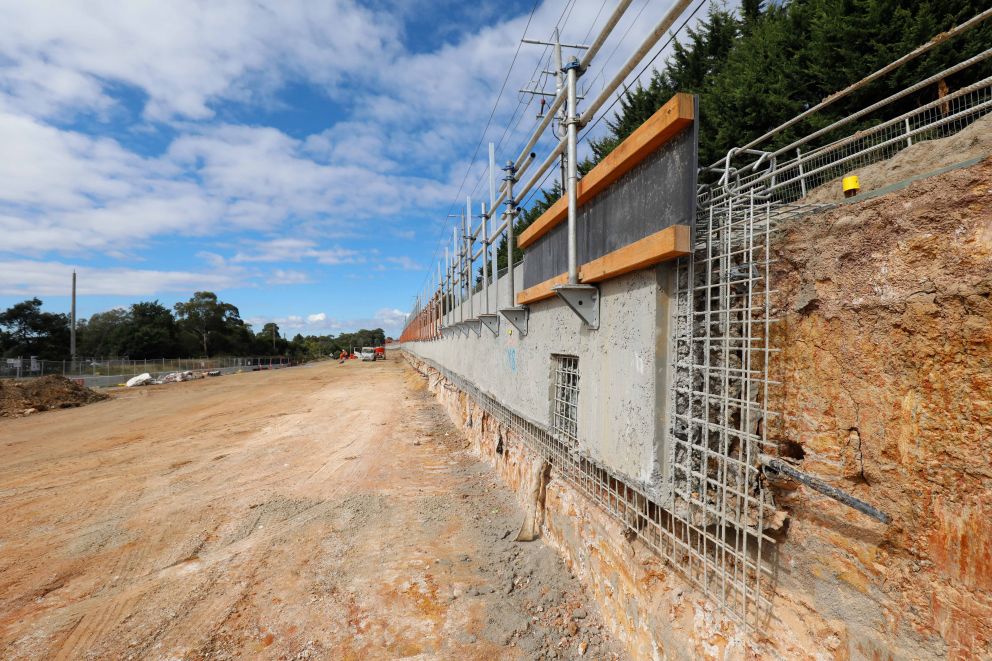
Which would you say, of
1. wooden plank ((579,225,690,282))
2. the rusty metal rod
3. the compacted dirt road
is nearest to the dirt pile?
the compacted dirt road

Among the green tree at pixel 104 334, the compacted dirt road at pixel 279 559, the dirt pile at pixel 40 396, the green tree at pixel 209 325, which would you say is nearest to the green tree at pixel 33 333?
the green tree at pixel 104 334

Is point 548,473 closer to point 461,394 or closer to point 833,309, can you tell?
point 833,309

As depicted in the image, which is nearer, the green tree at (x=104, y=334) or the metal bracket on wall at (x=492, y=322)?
the metal bracket on wall at (x=492, y=322)

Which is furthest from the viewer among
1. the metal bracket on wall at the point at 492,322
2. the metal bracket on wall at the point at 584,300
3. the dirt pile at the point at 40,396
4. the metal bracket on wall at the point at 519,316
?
the dirt pile at the point at 40,396

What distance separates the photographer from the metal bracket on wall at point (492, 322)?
894cm

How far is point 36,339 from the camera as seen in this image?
4453 centimetres

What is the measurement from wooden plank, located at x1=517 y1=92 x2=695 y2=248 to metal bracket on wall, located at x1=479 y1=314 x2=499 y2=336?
3.60 meters

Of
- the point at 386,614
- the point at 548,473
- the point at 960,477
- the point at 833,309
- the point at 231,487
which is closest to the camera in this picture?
the point at 960,477

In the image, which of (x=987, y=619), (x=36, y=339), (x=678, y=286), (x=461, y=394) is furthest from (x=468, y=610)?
(x=36, y=339)

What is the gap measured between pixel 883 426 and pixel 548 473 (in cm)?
412

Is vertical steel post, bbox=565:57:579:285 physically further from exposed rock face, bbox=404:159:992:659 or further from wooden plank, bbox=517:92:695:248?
exposed rock face, bbox=404:159:992:659

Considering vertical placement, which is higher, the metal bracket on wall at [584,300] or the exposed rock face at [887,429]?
the metal bracket on wall at [584,300]

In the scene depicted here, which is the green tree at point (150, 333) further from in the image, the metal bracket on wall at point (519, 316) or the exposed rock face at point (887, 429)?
the exposed rock face at point (887, 429)

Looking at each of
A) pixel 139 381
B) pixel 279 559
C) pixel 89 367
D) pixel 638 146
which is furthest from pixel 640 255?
pixel 89 367
